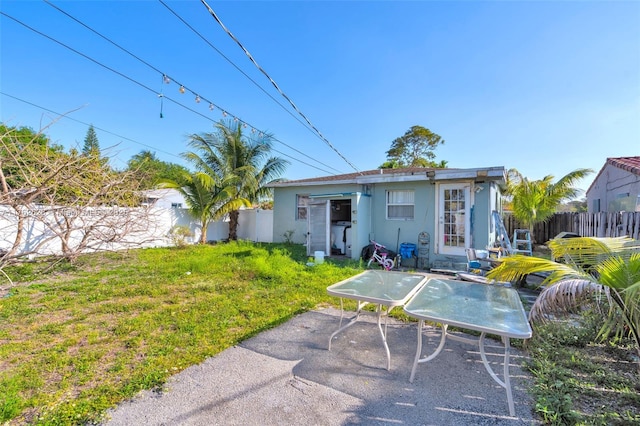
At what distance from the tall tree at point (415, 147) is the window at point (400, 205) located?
55.4 ft

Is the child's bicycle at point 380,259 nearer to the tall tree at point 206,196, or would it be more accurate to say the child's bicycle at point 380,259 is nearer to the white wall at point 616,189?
the white wall at point 616,189

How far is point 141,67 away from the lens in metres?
6.16

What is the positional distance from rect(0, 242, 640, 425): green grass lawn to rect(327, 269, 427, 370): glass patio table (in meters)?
1.01

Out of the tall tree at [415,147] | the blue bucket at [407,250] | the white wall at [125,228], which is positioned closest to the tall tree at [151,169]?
the white wall at [125,228]

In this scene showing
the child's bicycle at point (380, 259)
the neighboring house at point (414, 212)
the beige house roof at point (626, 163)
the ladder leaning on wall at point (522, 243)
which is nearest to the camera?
the ladder leaning on wall at point (522, 243)

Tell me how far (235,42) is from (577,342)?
7467 millimetres

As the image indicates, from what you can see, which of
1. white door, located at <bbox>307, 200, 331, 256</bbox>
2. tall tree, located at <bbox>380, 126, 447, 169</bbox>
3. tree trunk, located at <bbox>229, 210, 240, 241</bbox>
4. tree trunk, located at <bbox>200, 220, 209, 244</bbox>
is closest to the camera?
white door, located at <bbox>307, 200, 331, 256</bbox>

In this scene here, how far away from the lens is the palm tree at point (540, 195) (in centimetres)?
1181

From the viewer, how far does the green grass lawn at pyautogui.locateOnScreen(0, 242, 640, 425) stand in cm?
225

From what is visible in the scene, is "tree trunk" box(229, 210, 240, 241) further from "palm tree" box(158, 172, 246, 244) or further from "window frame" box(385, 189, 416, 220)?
"window frame" box(385, 189, 416, 220)

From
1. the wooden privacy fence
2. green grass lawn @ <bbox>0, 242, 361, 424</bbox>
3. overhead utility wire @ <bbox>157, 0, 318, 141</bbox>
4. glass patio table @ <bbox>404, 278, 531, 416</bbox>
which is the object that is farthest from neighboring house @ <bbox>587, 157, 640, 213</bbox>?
overhead utility wire @ <bbox>157, 0, 318, 141</bbox>

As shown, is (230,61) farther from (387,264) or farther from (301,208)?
(387,264)

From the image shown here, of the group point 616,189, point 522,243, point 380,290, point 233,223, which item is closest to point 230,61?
point 380,290

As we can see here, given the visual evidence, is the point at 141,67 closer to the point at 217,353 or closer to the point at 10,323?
the point at 10,323
